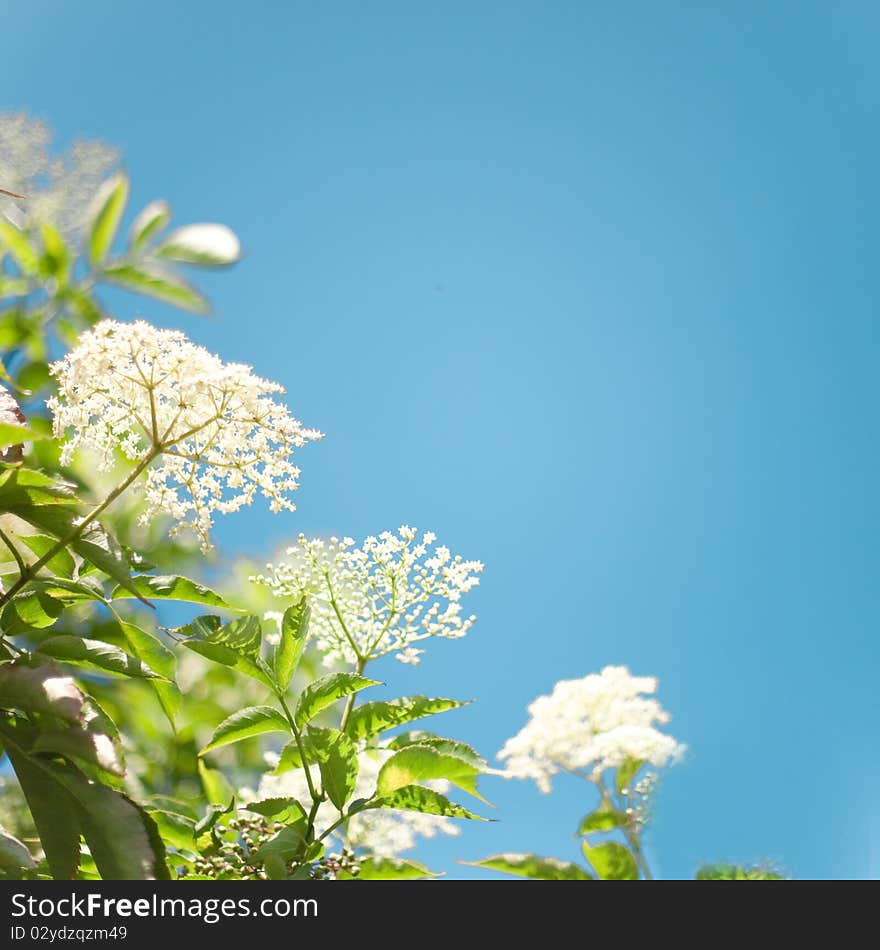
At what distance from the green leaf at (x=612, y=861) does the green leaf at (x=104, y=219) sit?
151 centimetres

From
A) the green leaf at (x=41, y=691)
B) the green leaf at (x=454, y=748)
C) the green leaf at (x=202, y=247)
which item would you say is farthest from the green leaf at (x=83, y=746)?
the green leaf at (x=202, y=247)

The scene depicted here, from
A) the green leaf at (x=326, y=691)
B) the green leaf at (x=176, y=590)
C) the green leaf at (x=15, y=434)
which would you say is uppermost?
the green leaf at (x=176, y=590)

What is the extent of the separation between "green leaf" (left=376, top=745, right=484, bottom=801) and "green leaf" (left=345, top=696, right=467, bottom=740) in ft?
0.24

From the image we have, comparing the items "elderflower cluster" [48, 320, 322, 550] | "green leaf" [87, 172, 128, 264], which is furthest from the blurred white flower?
"elderflower cluster" [48, 320, 322, 550]

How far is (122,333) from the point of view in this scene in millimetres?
1083

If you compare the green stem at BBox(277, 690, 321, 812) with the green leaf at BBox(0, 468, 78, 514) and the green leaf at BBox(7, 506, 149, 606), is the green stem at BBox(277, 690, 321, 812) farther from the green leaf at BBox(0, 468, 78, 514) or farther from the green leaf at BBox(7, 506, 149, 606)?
the green leaf at BBox(0, 468, 78, 514)

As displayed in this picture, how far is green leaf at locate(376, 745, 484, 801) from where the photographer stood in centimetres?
100

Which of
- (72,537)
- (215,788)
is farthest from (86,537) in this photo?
(215,788)

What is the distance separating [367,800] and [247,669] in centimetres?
22

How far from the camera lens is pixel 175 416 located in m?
1.11

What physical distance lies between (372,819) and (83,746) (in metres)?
1.15

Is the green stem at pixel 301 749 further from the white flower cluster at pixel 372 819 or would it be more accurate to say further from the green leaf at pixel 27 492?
the white flower cluster at pixel 372 819

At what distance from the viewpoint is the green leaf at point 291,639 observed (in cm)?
105
